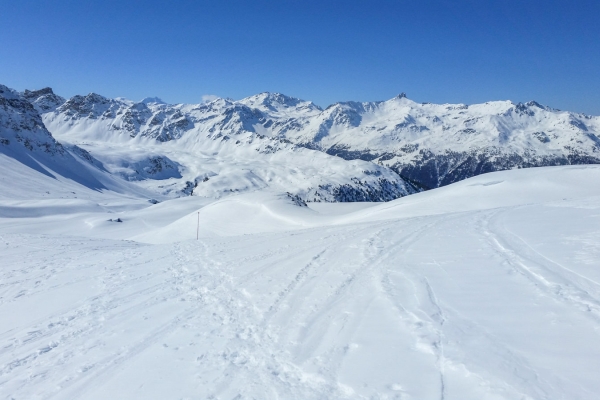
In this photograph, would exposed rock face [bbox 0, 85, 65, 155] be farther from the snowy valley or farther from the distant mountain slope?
the snowy valley

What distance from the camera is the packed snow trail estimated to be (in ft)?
18.4

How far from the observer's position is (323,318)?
317 inches

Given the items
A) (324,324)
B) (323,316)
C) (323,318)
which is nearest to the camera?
(324,324)

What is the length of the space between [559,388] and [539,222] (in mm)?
13468

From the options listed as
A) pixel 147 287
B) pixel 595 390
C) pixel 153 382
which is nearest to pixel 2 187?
pixel 147 287

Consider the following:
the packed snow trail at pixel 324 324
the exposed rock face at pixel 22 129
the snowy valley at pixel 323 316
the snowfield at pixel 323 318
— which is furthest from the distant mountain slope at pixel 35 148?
the packed snow trail at pixel 324 324

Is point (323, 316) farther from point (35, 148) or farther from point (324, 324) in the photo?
point (35, 148)

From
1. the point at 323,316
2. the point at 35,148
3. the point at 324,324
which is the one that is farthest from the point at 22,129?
the point at 324,324

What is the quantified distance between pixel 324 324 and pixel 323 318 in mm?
314

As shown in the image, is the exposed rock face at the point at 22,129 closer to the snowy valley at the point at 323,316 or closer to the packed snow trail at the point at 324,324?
the snowy valley at the point at 323,316

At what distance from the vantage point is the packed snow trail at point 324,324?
561 cm

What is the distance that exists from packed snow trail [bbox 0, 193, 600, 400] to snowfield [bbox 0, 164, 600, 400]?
0.03 m

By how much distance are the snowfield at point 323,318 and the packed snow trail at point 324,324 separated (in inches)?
1.4

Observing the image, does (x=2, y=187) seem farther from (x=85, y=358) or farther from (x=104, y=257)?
(x=85, y=358)
